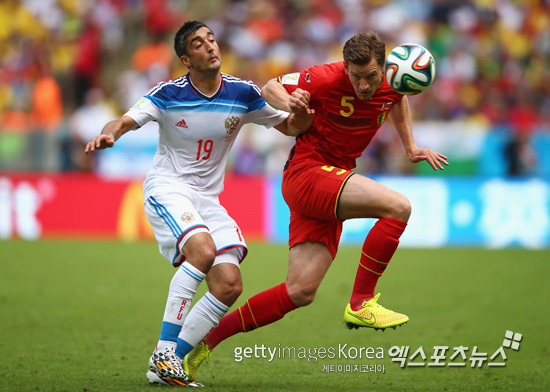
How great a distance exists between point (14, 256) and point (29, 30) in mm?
9319

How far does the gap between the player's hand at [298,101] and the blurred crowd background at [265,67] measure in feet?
30.7

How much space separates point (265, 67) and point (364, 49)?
12553mm

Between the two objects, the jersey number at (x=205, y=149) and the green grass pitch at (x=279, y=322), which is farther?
the jersey number at (x=205, y=149)

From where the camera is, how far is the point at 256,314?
6008 millimetres

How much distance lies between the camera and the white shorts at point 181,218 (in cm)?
571

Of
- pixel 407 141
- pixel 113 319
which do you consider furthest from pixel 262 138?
pixel 407 141

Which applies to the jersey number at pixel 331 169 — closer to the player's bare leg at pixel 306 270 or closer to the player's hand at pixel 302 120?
the player's hand at pixel 302 120

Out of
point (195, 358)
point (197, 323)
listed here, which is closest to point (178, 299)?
point (197, 323)

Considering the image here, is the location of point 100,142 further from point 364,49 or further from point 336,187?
point 364,49

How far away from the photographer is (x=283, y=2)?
20141 millimetres

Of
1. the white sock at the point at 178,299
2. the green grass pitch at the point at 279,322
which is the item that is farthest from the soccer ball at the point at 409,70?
the green grass pitch at the point at 279,322

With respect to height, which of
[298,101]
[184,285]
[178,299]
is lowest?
[178,299]

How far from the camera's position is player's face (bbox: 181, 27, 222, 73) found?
5.88m

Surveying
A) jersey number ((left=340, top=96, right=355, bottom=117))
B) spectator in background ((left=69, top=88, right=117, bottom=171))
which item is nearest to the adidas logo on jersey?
jersey number ((left=340, top=96, right=355, bottom=117))
